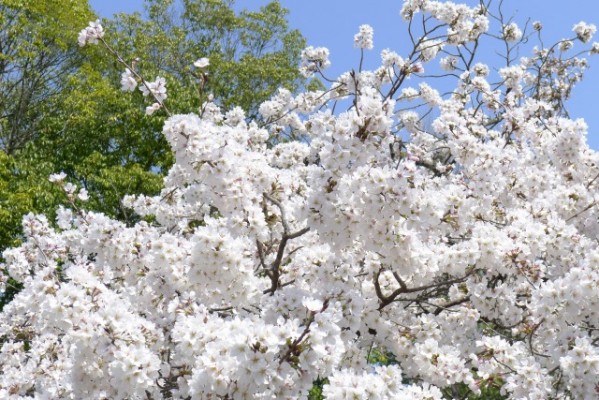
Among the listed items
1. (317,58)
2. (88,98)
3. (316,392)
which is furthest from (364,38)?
(88,98)

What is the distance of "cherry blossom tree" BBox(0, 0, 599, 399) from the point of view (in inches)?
139

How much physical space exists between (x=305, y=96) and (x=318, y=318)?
6.08 meters

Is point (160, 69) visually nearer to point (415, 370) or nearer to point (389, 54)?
point (389, 54)

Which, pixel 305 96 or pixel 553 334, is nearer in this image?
pixel 553 334

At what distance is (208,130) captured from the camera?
176 inches

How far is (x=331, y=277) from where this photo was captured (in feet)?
15.7

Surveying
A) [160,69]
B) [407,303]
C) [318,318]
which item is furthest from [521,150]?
[160,69]

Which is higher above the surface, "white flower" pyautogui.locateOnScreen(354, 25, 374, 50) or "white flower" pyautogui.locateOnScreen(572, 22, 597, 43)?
"white flower" pyautogui.locateOnScreen(572, 22, 597, 43)

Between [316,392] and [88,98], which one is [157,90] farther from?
[88,98]

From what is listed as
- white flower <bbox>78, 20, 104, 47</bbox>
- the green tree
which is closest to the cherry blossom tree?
white flower <bbox>78, 20, 104, 47</bbox>

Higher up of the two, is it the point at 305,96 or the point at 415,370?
the point at 305,96

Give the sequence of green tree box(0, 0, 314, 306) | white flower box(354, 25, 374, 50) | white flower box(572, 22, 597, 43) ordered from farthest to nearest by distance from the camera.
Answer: green tree box(0, 0, 314, 306), white flower box(572, 22, 597, 43), white flower box(354, 25, 374, 50)

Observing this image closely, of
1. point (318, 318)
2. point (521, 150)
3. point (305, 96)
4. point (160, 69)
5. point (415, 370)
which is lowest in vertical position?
point (318, 318)

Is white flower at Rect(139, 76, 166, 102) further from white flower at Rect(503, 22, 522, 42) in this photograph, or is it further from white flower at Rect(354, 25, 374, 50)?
white flower at Rect(503, 22, 522, 42)
